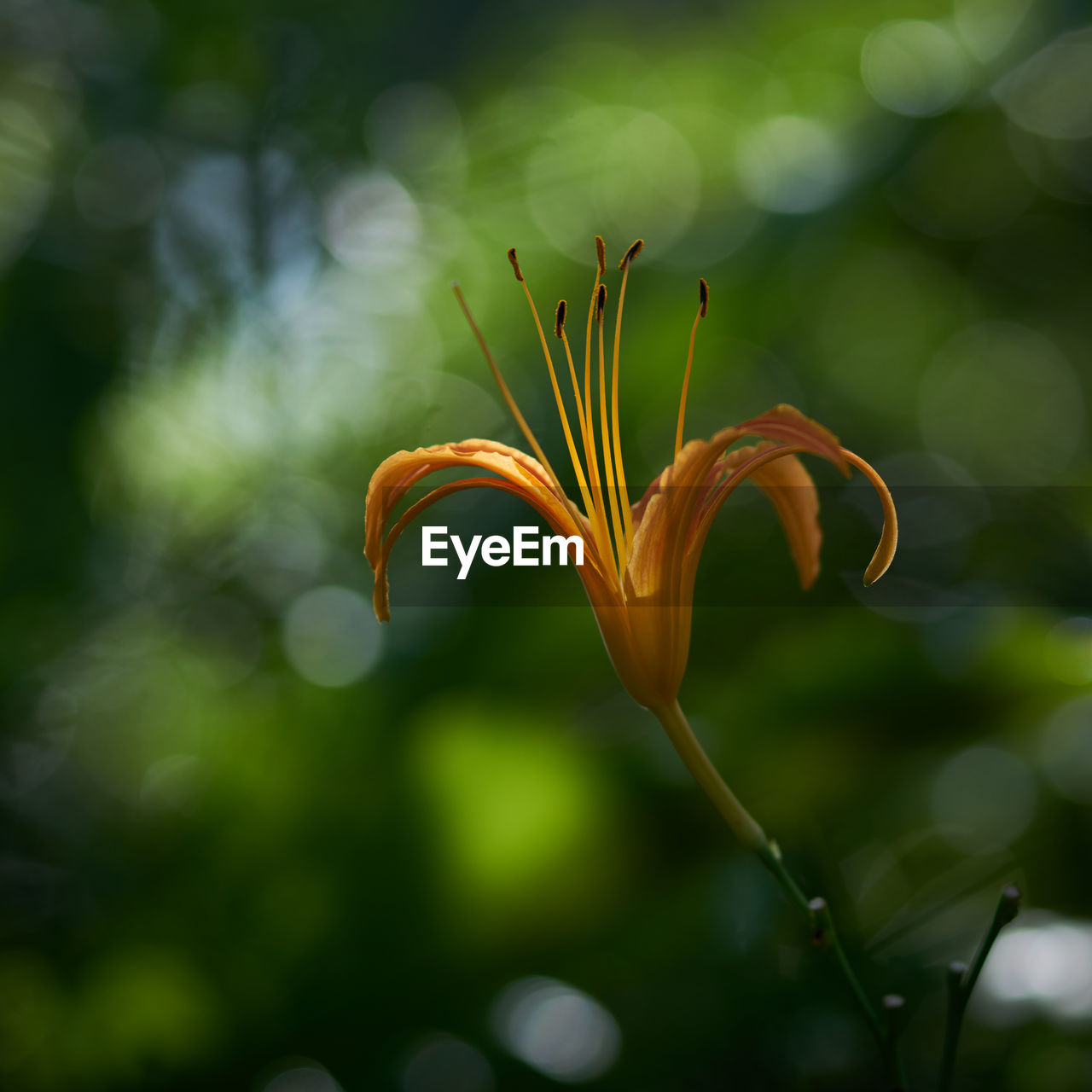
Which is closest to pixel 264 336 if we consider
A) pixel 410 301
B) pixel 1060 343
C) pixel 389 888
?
pixel 410 301

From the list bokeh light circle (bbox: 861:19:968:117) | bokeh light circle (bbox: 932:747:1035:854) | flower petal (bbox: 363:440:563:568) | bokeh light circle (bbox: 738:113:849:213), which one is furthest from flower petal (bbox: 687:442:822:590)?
bokeh light circle (bbox: 861:19:968:117)

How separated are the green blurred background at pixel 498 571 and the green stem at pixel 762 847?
253 mm

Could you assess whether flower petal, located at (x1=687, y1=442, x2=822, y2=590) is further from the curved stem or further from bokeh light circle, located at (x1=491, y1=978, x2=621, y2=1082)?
bokeh light circle, located at (x1=491, y1=978, x2=621, y2=1082)

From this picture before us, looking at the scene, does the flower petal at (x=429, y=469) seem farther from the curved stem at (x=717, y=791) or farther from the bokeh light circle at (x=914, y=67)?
the bokeh light circle at (x=914, y=67)

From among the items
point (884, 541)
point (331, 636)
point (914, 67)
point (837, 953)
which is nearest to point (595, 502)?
point (884, 541)

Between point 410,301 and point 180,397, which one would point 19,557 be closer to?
point 180,397

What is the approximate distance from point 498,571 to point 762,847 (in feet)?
2.40

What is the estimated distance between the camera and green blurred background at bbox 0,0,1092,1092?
0.91 m

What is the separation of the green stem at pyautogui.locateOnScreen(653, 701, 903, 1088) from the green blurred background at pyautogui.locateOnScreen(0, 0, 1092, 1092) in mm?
253

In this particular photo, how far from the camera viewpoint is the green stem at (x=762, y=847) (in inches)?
17.1

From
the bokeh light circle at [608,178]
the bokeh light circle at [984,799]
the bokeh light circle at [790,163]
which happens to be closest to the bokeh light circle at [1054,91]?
the bokeh light circle at [790,163]

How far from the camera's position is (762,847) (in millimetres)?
455

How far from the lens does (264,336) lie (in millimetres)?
1467

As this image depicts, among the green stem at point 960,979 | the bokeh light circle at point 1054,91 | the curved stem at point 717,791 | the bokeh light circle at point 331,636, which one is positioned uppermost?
the bokeh light circle at point 1054,91
